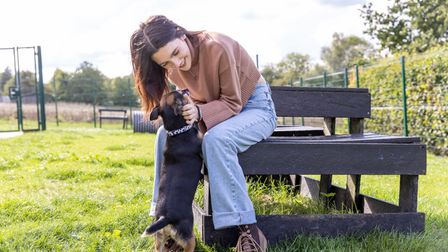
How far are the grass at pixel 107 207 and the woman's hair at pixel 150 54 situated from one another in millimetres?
795

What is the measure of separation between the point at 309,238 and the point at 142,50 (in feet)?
4.12

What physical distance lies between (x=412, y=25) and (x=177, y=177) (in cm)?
1873

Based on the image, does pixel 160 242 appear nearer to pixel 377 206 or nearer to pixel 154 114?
pixel 154 114

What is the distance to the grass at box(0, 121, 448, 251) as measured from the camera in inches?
93.3

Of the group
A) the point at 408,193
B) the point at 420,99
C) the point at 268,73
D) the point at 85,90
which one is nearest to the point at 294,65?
the point at 268,73

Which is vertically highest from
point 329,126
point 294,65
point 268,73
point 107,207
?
point 294,65

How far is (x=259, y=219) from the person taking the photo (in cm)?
236

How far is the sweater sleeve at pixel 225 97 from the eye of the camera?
226 centimetres

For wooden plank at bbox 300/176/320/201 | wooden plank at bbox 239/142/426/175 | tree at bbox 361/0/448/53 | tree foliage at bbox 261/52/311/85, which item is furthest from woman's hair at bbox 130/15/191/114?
tree foliage at bbox 261/52/311/85

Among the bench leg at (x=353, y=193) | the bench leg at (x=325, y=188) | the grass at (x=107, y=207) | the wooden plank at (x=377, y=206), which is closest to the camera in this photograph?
the grass at (x=107, y=207)

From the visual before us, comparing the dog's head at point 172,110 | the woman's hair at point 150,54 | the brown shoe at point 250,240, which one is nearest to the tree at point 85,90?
the woman's hair at point 150,54

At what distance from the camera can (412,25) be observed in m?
18.6

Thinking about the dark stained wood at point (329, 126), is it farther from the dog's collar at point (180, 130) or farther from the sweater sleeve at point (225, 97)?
the dog's collar at point (180, 130)

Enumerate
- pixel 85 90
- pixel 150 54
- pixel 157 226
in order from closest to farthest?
pixel 157 226
pixel 150 54
pixel 85 90
